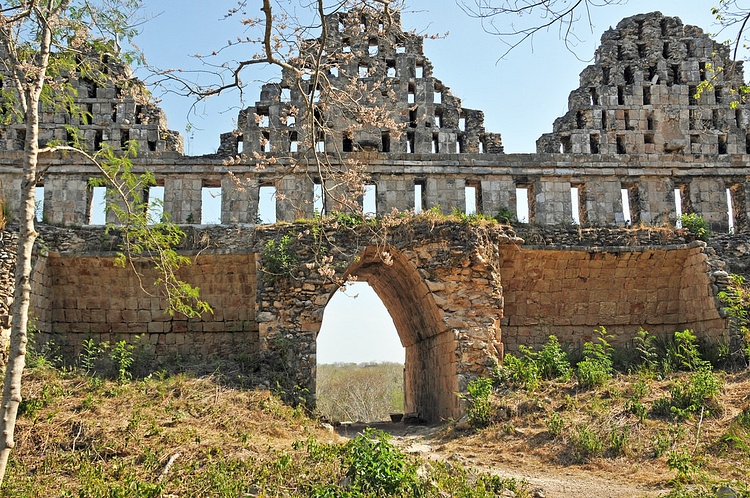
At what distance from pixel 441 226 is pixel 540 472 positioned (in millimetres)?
5681

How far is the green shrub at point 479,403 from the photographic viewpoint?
38.6 ft

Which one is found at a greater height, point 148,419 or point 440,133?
point 440,133

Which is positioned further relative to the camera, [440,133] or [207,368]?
[440,133]

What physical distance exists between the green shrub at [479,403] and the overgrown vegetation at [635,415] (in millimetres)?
28

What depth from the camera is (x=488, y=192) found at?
19.2m

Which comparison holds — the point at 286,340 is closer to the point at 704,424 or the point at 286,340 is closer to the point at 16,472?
the point at 16,472

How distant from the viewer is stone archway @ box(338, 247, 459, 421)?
13719 mm

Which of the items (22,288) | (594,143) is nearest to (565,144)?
(594,143)

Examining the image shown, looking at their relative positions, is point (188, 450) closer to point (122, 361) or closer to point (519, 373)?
point (122, 361)

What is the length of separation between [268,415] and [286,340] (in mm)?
1971

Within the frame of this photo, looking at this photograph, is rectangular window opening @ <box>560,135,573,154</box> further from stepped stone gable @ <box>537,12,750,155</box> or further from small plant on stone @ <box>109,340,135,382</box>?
small plant on stone @ <box>109,340,135,382</box>

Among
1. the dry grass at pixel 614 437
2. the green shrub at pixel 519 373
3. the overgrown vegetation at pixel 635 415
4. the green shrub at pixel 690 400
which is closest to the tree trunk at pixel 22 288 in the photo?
the dry grass at pixel 614 437

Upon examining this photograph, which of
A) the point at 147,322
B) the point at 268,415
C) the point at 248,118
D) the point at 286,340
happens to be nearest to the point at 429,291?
the point at 286,340

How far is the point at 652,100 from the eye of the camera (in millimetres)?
20750
